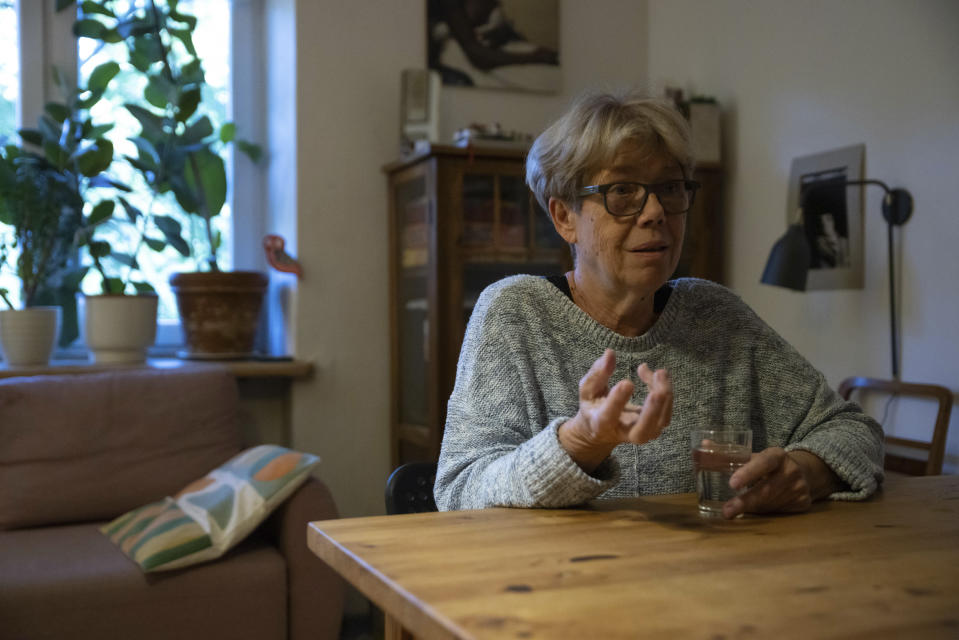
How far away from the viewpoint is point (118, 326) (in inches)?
114

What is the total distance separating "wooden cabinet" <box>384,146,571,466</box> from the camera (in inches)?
110

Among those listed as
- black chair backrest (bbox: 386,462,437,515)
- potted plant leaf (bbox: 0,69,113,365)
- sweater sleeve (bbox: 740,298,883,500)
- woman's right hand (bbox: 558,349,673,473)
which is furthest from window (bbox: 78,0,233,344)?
woman's right hand (bbox: 558,349,673,473)

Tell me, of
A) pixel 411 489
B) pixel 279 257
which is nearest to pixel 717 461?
pixel 411 489

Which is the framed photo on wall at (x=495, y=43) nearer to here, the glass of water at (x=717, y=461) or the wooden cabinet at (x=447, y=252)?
the wooden cabinet at (x=447, y=252)

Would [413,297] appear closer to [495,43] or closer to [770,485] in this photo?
[495,43]

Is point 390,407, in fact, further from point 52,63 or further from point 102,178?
point 52,63

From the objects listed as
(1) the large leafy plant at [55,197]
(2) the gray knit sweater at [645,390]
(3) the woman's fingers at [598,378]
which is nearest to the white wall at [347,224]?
(1) the large leafy plant at [55,197]

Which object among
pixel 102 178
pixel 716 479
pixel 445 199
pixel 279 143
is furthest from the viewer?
pixel 279 143

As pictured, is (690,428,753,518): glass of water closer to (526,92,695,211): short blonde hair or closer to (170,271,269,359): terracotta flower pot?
(526,92,695,211): short blonde hair

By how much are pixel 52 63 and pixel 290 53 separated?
79cm

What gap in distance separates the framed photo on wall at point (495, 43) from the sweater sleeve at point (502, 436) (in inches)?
76.2

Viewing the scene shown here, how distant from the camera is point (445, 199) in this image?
2.80 metres

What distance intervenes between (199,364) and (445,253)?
863mm

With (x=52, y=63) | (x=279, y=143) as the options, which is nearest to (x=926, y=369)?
(x=279, y=143)
